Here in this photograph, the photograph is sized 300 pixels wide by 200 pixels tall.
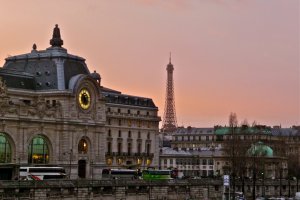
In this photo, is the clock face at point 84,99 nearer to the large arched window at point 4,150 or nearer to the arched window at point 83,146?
the arched window at point 83,146

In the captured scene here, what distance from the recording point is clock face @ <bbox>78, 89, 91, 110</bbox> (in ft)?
430

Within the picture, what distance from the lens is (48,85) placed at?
5157 inches

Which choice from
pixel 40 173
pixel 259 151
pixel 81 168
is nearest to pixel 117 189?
pixel 40 173

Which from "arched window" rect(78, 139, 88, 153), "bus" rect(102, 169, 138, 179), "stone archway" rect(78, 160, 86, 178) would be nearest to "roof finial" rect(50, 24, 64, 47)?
"arched window" rect(78, 139, 88, 153)

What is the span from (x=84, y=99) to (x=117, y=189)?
24.5 metres

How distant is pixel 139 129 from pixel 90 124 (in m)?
35.2

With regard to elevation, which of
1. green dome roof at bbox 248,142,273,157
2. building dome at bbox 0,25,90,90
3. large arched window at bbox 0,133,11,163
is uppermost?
building dome at bbox 0,25,90,90

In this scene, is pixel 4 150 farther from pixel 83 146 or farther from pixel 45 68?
pixel 45 68

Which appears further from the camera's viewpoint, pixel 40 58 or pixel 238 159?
pixel 238 159

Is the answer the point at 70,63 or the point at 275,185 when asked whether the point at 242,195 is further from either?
the point at 70,63

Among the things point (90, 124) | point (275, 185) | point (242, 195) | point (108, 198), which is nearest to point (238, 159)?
point (275, 185)

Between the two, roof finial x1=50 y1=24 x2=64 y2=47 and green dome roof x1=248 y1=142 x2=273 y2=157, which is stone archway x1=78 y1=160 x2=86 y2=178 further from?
green dome roof x1=248 y1=142 x2=273 y2=157

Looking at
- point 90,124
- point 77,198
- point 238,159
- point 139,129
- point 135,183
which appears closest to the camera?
point 77,198

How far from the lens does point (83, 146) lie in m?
132
